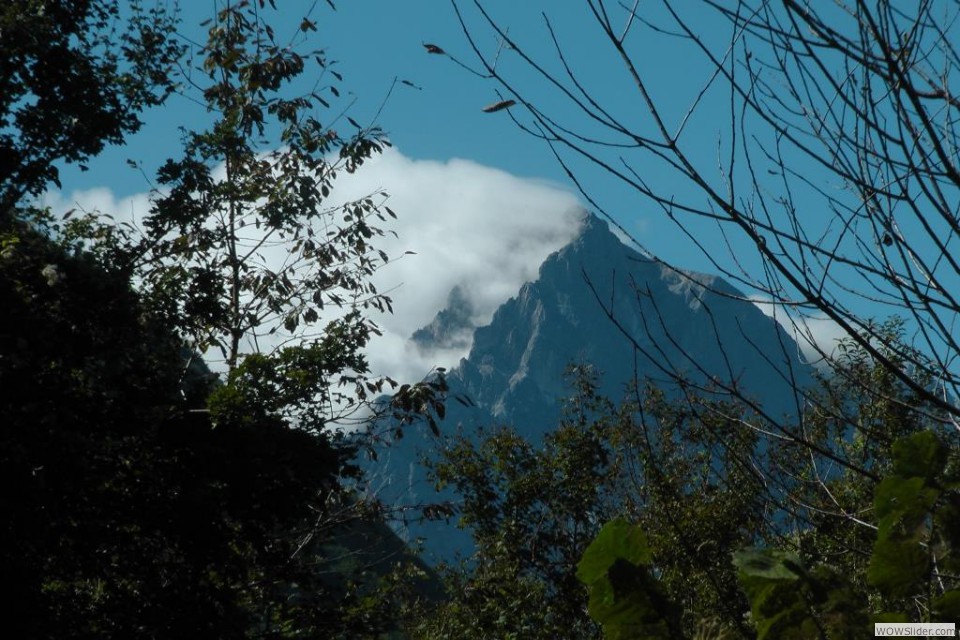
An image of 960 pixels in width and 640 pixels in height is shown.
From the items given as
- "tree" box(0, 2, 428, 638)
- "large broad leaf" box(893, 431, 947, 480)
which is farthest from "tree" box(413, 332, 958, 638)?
"tree" box(0, 2, 428, 638)

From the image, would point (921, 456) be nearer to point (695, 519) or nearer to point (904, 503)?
point (904, 503)

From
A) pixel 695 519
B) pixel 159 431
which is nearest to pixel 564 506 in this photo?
pixel 695 519

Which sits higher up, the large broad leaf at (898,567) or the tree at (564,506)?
the tree at (564,506)

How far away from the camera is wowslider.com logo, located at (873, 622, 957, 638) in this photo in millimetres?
1259

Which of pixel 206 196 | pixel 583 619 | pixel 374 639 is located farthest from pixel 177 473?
pixel 583 619

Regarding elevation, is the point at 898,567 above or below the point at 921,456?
below

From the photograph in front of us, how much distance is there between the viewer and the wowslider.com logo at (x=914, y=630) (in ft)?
4.13

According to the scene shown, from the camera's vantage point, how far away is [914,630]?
1.27 metres

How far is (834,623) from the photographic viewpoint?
4.22ft

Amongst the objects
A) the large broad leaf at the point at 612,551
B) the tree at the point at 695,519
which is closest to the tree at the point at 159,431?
the tree at the point at 695,519

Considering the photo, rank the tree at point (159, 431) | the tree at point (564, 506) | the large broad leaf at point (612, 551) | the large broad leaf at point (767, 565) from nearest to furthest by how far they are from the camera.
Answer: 1. the large broad leaf at point (767, 565)
2. the large broad leaf at point (612, 551)
3. the tree at point (159, 431)
4. the tree at point (564, 506)

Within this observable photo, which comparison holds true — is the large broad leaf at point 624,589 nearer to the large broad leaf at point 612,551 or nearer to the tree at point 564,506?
the large broad leaf at point 612,551

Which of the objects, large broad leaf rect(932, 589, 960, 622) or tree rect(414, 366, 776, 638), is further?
tree rect(414, 366, 776, 638)

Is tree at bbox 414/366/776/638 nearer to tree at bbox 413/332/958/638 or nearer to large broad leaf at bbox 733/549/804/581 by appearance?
tree at bbox 413/332/958/638
